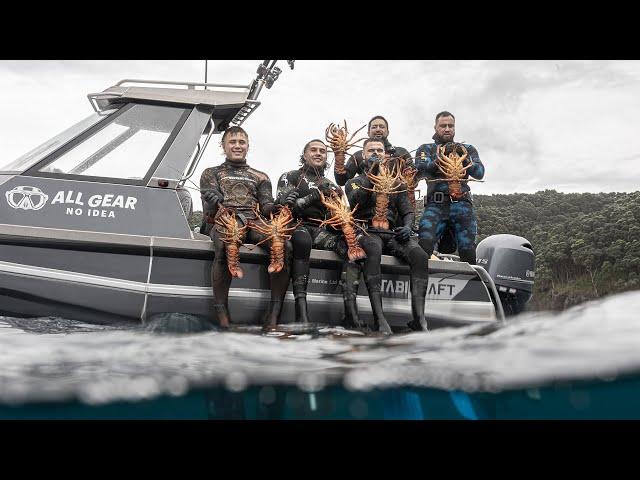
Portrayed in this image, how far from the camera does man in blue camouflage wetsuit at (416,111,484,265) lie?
5488 mm

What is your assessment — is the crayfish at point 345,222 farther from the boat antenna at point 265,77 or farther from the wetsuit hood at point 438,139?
the wetsuit hood at point 438,139

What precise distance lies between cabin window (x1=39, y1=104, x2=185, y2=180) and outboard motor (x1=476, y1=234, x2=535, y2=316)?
2.83 metres

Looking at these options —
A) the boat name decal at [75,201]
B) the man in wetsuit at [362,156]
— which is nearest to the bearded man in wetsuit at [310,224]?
the man in wetsuit at [362,156]

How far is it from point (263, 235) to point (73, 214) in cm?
127

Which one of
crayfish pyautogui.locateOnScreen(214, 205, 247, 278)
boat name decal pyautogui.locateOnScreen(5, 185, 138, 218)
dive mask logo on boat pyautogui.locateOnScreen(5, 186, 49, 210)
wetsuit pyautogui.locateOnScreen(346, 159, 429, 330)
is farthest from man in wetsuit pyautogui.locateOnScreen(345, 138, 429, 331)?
dive mask logo on boat pyautogui.locateOnScreen(5, 186, 49, 210)

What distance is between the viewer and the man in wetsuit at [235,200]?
4.64 meters

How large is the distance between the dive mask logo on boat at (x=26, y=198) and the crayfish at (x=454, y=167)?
2850mm

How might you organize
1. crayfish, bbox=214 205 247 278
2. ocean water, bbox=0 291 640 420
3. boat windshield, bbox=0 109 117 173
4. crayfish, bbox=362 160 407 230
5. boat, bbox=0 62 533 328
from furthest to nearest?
crayfish, bbox=362 160 407 230 → boat windshield, bbox=0 109 117 173 → crayfish, bbox=214 205 247 278 → boat, bbox=0 62 533 328 → ocean water, bbox=0 291 640 420

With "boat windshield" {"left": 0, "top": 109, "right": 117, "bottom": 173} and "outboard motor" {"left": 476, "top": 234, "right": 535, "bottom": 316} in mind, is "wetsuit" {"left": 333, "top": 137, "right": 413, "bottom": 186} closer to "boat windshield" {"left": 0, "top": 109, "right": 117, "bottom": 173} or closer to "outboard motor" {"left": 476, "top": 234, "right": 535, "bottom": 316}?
"outboard motor" {"left": 476, "top": 234, "right": 535, "bottom": 316}

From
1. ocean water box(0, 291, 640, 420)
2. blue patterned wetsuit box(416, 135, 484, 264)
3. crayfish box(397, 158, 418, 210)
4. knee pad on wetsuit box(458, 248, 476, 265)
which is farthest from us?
knee pad on wetsuit box(458, 248, 476, 265)

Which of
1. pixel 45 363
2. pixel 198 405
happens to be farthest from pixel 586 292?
pixel 45 363

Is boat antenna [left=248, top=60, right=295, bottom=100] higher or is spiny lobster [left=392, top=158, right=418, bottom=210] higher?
boat antenna [left=248, top=60, right=295, bottom=100]

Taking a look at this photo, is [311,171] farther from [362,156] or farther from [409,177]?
[409,177]

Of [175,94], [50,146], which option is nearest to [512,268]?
[175,94]
